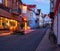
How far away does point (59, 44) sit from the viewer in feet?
63.2

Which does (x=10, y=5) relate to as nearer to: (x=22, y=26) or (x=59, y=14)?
(x=22, y=26)

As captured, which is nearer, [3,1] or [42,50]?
[42,50]

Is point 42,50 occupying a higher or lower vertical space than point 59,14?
lower

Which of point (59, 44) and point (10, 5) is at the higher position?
point (10, 5)

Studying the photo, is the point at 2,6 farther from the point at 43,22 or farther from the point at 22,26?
the point at 43,22

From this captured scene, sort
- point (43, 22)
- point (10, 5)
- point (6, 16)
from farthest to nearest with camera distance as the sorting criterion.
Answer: point (43, 22)
point (10, 5)
point (6, 16)

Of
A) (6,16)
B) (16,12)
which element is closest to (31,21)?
(16,12)

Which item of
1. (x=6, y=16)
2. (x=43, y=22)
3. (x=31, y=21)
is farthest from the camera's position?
(x=43, y=22)

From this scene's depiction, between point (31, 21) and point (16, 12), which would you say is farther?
point (31, 21)

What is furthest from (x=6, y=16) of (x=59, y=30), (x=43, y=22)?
(x=43, y=22)

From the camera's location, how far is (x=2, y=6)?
160 feet

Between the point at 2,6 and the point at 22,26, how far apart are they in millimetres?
25458

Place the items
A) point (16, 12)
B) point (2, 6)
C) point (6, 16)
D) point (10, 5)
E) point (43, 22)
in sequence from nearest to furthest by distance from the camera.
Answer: point (2, 6), point (6, 16), point (10, 5), point (16, 12), point (43, 22)

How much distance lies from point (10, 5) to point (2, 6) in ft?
30.0
